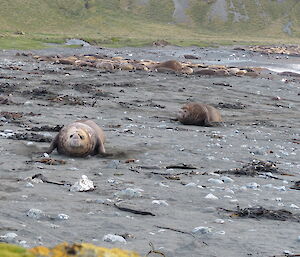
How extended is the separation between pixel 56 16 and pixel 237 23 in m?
45.3

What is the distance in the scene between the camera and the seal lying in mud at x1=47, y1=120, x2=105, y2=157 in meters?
10.6

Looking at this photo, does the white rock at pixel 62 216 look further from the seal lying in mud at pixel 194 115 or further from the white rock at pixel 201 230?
the seal lying in mud at pixel 194 115

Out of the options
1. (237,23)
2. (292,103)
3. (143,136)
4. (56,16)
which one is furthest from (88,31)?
(143,136)

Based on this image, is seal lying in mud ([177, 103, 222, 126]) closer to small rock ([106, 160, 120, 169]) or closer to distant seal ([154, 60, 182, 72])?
small rock ([106, 160, 120, 169])

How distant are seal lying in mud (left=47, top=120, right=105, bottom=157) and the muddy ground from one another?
224 mm

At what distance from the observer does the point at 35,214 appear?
6418 mm

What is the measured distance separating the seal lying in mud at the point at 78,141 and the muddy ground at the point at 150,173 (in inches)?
8.8

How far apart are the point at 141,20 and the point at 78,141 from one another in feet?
423

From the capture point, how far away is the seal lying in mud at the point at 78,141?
10641mm

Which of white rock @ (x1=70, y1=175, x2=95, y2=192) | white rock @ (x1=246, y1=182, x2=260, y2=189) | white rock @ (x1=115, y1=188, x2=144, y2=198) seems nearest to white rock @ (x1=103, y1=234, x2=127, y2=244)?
white rock @ (x1=115, y1=188, x2=144, y2=198)

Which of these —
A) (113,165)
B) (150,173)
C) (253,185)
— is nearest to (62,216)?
(150,173)

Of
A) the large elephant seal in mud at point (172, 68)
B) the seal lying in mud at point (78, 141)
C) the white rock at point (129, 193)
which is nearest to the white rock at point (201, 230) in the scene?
the white rock at point (129, 193)

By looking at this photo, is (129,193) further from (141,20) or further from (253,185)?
(141,20)

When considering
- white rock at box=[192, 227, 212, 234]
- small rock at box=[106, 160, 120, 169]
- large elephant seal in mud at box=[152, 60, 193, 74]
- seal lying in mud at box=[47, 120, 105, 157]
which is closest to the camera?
white rock at box=[192, 227, 212, 234]
